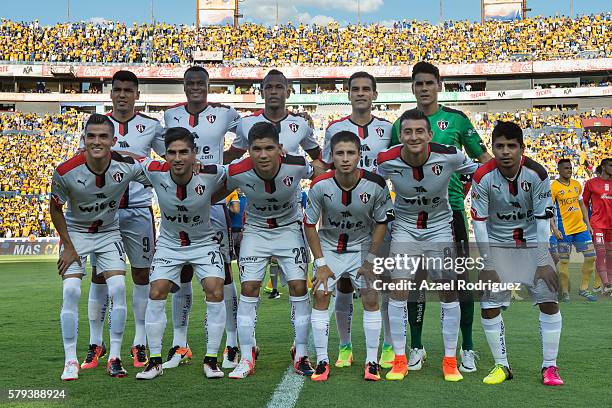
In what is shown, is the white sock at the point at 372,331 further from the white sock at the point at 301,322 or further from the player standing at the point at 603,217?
the player standing at the point at 603,217

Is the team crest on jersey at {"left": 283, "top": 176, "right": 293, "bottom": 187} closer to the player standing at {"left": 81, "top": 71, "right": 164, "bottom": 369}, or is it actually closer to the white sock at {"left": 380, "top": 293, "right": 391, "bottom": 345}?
the white sock at {"left": 380, "top": 293, "right": 391, "bottom": 345}

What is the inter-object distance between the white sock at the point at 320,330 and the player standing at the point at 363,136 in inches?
15.1

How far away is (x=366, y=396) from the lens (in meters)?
4.74

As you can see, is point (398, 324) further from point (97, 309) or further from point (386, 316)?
point (97, 309)

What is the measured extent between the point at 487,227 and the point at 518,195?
1.20 feet

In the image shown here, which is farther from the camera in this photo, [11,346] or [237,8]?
[237,8]

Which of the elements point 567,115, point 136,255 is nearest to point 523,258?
point 136,255

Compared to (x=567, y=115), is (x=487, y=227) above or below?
below

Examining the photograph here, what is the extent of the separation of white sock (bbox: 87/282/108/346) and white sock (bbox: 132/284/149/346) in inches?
10.6

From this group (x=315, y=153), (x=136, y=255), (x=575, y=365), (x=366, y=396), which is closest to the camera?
(x=366, y=396)

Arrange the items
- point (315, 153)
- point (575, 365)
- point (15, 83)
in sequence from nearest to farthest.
→ point (575, 365) < point (315, 153) < point (15, 83)

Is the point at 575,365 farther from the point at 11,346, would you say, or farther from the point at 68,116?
the point at 68,116

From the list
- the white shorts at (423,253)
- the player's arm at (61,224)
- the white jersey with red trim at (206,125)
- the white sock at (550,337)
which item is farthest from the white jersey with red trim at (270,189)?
the white sock at (550,337)

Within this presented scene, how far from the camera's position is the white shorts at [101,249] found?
574 cm
